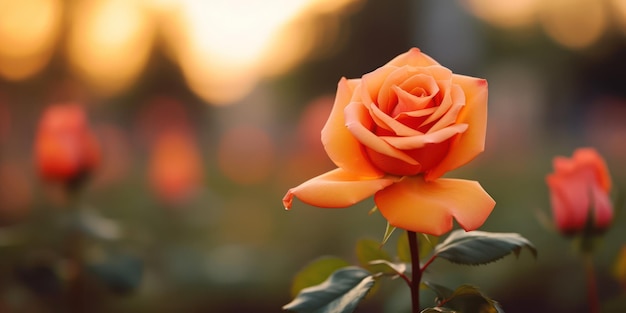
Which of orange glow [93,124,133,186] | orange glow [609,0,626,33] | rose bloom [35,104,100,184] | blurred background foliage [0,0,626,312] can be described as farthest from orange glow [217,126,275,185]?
orange glow [609,0,626,33]

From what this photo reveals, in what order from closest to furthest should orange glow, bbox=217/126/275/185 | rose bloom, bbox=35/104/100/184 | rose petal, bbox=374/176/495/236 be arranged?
rose petal, bbox=374/176/495/236 < rose bloom, bbox=35/104/100/184 < orange glow, bbox=217/126/275/185

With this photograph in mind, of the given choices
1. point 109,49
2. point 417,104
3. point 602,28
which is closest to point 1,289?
point 417,104

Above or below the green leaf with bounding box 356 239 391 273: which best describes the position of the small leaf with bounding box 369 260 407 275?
below

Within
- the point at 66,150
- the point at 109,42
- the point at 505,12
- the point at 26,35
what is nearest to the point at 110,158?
the point at 66,150

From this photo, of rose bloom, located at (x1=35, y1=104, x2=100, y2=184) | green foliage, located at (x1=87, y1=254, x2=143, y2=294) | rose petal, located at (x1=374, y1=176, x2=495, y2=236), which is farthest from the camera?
rose bloom, located at (x1=35, y1=104, x2=100, y2=184)

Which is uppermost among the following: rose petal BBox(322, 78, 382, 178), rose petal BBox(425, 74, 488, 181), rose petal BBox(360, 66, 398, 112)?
rose petal BBox(360, 66, 398, 112)

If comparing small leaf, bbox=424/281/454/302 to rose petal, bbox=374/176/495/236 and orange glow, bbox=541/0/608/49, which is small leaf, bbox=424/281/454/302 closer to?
rose petal, bbox=374/176/495/236

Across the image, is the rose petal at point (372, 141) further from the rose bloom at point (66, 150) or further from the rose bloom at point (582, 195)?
the rose bloom at point (66, 150)
